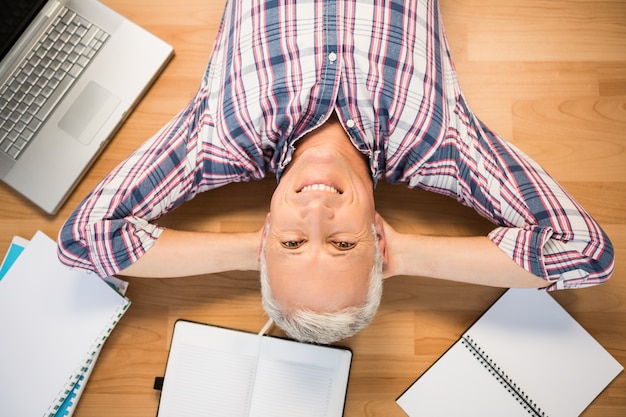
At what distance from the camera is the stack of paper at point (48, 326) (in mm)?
1055

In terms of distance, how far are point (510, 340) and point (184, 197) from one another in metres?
0.78

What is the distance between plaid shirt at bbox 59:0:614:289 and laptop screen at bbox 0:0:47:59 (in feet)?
1.03

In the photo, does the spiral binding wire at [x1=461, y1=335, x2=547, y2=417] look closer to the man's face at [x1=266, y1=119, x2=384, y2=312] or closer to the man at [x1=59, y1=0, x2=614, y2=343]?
the man at [x1=59, y1=0, x2=614, y2=343]

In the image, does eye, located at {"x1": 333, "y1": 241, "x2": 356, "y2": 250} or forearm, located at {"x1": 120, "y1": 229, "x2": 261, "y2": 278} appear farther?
forearm, located at {"x1": 120, "y1": 229, "x2": 261, "y2": 278}

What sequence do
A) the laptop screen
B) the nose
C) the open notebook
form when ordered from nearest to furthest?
the nose → the laptop screen → the open notebook

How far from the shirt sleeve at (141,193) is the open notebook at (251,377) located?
251 millimetres

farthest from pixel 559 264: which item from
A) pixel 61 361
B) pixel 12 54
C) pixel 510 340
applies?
pixel 12 54

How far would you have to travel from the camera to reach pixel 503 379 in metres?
1.07

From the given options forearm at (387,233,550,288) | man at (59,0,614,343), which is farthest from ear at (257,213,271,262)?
forearm at (387,233,550,288)

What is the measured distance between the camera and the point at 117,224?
1.00m

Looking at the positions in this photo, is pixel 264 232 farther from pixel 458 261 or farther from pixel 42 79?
pixel 42 79

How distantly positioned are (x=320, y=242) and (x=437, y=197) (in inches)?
16.8

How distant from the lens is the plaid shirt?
970 millimetres

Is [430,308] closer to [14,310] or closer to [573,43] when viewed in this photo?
[573,43]
